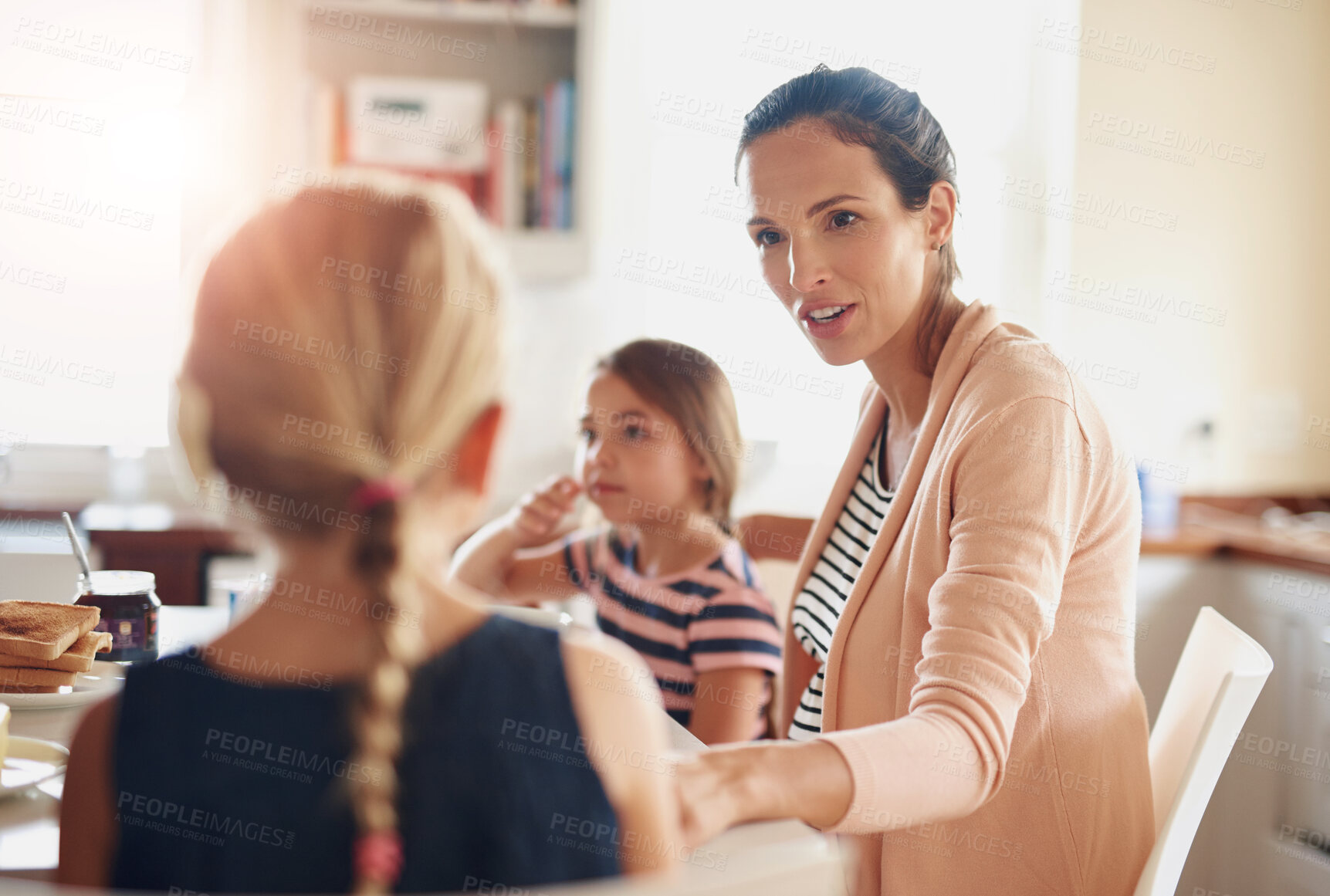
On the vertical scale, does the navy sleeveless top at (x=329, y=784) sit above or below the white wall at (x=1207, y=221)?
below

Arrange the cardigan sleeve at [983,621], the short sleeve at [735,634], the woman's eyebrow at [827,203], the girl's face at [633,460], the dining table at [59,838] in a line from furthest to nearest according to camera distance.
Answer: the girl's face at [633,460] < the short sleeve at [735,634] < the woman's eyebrow at [827,203] < the cardigan sleeve at [983,621] < the dining table at [59,838]

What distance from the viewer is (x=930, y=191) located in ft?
4.26

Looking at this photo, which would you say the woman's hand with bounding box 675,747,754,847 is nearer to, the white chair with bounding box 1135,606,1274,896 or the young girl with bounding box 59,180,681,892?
the young girl with bounding box 59,180,681,892

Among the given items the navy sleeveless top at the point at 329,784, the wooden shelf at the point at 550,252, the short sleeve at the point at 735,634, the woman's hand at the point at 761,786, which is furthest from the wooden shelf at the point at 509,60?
the navy sleeveless top at the point at 329,784

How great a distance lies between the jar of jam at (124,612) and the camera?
1.30 metres

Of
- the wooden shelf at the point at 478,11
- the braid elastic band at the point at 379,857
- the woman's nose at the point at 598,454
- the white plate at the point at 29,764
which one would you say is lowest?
the white plate at the point at 29,764

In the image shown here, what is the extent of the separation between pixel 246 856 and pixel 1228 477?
113 inches

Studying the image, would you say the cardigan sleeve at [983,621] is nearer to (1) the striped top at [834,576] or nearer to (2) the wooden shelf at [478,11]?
(1) the striped top at [834,576]

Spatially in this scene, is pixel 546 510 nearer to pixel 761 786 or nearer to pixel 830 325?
pixel 830 325

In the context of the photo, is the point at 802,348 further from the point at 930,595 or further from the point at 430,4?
the point at 930,595

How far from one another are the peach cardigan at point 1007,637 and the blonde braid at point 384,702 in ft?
1.50

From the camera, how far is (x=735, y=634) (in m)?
1.58

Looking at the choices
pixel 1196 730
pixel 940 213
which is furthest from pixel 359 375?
pixel 1196 730

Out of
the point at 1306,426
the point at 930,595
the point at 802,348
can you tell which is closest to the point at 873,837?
the point at 930,595
